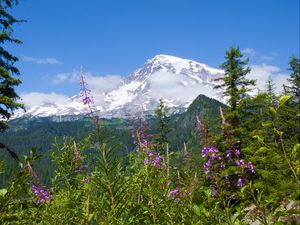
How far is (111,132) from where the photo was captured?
237 centimetres

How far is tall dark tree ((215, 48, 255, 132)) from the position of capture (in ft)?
76.7

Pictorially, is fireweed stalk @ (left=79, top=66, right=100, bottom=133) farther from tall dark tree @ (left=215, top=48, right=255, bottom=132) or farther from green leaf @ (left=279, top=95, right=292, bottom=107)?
tall dark tree @ (left=215, top=48, right=255, bottom=132)

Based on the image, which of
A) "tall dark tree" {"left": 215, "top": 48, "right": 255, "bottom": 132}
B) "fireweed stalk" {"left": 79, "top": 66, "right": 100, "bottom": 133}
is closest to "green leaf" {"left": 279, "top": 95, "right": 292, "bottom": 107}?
"fireweed stalk" {"left": 79, "top": 66, "right": 100, "bottom": 133}

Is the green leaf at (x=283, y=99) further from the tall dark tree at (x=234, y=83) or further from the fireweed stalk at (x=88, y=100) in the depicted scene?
the tall dark tree at (x=234, y=83)

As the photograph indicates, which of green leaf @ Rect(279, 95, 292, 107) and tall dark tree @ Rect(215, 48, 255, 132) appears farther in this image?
tall dark tree @ Rect(215, 48, 255, 132)

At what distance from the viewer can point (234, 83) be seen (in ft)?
79.8

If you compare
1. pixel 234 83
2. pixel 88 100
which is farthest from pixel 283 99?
pixel 234 83

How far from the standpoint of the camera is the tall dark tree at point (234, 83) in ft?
76.7

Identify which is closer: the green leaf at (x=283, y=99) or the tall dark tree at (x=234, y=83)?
the green leaf at (x=283, y=99)

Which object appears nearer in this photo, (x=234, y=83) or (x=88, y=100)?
(x=88, y=100)

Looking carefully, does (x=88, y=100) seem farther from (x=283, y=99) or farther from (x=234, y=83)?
(x=234, y=83)

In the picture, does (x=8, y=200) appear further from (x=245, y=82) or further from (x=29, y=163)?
(x=245, y=82)

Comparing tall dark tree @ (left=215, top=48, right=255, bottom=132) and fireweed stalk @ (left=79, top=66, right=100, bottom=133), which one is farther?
tall dark tree @ (left=215, top=48, right=255, bottom=132)

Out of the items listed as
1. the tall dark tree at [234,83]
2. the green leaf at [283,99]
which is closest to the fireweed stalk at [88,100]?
the green leaf at [283,99]
